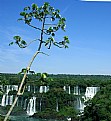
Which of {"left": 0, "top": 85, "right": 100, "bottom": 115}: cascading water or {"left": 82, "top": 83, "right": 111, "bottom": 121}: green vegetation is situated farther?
{"left": 0, "top": 85, "right": 100, "bottom": 115}: cascading water

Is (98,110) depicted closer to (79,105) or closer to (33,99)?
(79,105)

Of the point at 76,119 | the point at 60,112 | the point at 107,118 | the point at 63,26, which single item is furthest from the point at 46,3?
the point at 60,112

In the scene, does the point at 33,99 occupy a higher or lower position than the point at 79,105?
higher

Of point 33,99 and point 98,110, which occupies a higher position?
point 33,99

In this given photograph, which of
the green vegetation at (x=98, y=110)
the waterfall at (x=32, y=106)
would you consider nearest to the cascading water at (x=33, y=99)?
the waterfall at (x=32, y=106)

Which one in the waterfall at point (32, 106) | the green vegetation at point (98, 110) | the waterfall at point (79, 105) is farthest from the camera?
the waterfall at point (79, 105)

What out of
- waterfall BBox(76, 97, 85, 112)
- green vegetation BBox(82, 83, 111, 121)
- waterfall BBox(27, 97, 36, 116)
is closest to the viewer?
green vegetation BBox(82, 83, 111, 121)

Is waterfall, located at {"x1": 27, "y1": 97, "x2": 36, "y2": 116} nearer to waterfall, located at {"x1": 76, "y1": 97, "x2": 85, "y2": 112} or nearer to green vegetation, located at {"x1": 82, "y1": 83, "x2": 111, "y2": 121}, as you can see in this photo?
waterfall, located at {"x1": 76, "y1": 97, "x2": 85, "y2": 112}

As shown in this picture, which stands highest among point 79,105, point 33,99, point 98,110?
point 33,99

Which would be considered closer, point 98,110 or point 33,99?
point 98,110

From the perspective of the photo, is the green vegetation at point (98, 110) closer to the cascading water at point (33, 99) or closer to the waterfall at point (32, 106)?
the cascading water at point (33, 99)

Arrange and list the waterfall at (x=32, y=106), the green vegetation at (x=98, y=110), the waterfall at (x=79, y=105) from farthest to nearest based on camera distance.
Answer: the waterfall at (x=79, y=105) → the waterfall at (x=32, y=106) → the green vegetation at (x=98, y=110)

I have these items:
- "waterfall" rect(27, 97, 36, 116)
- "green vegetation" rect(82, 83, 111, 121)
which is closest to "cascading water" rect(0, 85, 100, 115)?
"waterfall" rect(27, 97, 36, 116)

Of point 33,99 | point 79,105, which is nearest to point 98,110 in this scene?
point 79,105
